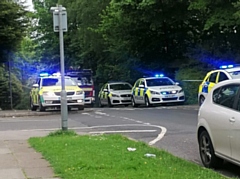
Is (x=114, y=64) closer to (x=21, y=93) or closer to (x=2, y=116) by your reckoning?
(x=21, y=93)

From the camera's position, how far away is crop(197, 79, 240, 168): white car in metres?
7.36

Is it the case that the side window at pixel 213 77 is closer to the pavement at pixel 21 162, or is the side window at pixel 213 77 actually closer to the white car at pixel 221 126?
the pavement at pixel 21 162

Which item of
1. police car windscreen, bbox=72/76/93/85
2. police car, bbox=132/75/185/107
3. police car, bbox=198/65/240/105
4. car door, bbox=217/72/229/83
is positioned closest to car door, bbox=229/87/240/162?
police car, bbox=198/65/240/105

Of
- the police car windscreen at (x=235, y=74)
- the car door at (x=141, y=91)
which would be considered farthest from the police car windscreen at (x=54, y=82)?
the police car windscreen at (x=235, y=74)

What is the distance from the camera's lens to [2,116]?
2127 cm

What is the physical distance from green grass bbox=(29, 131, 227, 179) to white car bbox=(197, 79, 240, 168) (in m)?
0.39

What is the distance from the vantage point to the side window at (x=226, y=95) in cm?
775

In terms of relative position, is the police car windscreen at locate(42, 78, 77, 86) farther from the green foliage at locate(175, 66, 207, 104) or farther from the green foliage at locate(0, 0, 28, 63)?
the green foliage at locate(175, 66, 207, 104)

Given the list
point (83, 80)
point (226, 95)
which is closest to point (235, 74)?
point (226, 95)

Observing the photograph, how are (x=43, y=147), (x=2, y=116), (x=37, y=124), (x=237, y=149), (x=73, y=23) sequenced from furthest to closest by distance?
(x=73, y=23), (x=2, y=116), (x=37, y=124), (x=43, y=147), (x=237, y=149)

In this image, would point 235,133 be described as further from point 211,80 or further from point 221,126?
point 211,80

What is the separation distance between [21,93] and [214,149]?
87.7 ft

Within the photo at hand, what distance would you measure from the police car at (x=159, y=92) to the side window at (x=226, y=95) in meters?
16.0

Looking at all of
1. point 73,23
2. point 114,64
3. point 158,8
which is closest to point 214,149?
point 158,8
